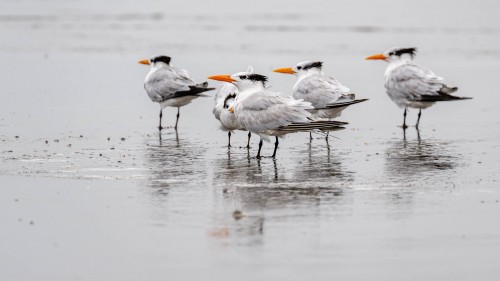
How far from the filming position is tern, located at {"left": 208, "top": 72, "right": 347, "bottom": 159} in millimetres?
11562

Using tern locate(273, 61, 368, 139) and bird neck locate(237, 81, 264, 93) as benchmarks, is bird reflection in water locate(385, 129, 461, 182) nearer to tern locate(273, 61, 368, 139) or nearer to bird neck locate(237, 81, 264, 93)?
tern locate(273, 61, 368, 139)

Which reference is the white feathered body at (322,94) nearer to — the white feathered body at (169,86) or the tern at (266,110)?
the tern at (266,110)

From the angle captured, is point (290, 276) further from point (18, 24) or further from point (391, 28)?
point (18, 24)

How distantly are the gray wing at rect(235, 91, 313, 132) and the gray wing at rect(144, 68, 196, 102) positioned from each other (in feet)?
11.2

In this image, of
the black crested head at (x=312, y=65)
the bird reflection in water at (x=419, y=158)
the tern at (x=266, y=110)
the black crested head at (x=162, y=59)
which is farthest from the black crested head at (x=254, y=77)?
the black crested head at (x=162, y=59)

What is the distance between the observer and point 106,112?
16016 mm

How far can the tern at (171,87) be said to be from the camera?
15.2 m

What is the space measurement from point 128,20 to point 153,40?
7416 millimetres

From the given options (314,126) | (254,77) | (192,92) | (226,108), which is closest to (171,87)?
(192,92)

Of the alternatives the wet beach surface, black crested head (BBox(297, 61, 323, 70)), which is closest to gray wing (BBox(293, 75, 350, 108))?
black crested head (BBox(297, 61, 323, 70))

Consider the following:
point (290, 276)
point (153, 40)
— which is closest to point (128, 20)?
point (153, 40)

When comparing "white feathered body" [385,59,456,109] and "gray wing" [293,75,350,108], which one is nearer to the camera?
"gray wing" [293,75,350,108]

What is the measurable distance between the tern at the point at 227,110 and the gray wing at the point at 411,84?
3.10 meters

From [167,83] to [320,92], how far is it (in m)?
2.88
